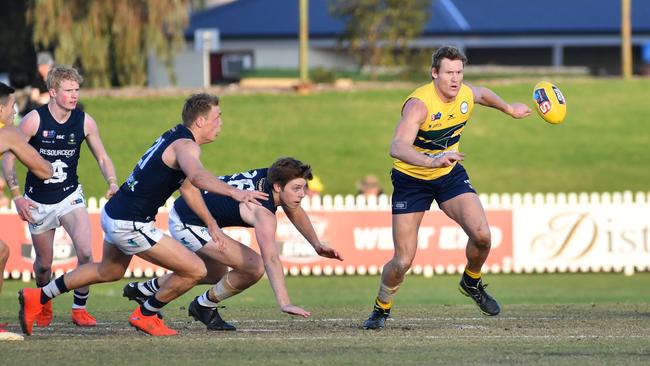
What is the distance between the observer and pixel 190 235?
10.1 m

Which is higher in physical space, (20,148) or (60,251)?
(20,148)

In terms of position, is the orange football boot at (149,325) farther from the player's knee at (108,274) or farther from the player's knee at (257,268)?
the player's knee at (257,268)

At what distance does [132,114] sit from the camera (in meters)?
33.0

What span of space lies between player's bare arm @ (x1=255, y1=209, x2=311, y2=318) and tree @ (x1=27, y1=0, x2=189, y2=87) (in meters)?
24.1

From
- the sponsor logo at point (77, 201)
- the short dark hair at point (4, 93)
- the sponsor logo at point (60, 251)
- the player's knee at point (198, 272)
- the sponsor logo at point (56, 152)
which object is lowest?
the sponsor logo at point (60, 251)

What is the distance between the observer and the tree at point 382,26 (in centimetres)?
3769

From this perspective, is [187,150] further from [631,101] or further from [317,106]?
[631,101]

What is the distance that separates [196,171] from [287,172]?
42.2 inches

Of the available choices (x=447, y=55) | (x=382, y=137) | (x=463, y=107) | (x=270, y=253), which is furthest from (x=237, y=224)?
(x=382, y=137)

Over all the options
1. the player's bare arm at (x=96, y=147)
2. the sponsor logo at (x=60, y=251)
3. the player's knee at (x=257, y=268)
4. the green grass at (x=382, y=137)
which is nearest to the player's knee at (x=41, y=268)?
the player's bare arm at (x=96, y=147)

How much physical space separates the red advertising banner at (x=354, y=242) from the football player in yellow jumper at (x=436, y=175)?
7.74 meters

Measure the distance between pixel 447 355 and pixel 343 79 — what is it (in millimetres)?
30462

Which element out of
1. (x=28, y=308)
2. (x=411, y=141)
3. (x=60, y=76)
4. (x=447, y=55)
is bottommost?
(x=28, y=308)

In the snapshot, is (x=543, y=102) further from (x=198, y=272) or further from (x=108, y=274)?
(x=108, y=274)
